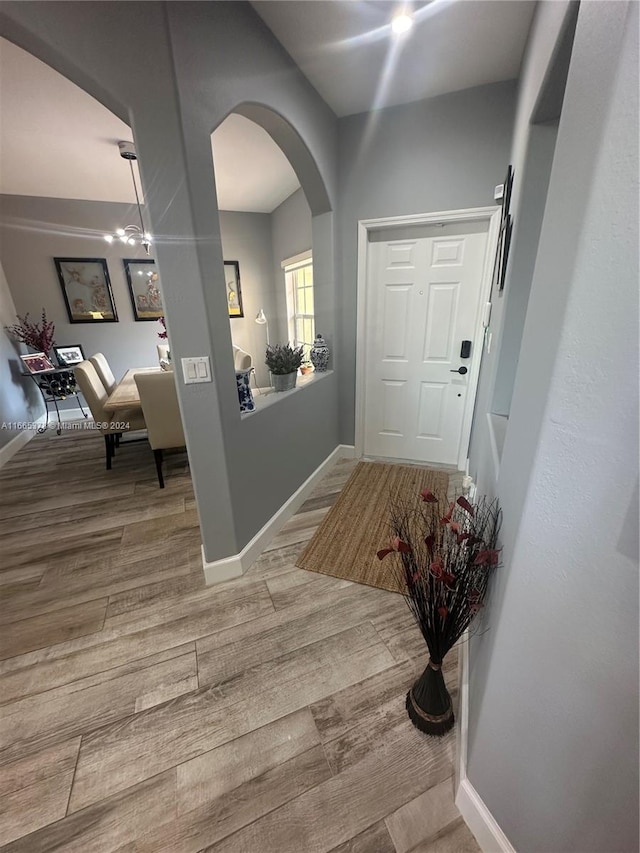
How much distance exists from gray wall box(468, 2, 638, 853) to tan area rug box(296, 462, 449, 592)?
→ 105 cm

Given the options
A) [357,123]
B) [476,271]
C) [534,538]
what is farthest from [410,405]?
[534,538]

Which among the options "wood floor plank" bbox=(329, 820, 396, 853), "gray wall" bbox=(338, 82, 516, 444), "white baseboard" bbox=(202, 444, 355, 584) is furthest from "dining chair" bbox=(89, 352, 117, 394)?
"wood floor plank" bbox=(329, 820, 396, 853)

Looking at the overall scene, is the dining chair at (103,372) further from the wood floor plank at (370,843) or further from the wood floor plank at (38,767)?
the wood floor plank at (370,843)

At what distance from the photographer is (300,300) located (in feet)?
14.5

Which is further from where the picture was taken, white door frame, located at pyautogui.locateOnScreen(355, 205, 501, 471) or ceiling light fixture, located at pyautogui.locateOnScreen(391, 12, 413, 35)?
white door frame, located at pyautogui.locateOnScreen(355, 205, 501, 471)

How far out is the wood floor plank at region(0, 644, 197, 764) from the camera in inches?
45.3

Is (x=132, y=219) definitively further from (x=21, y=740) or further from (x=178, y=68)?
(x=21, y=740)

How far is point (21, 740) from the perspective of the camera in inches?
44.9

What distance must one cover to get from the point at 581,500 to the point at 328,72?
8.39 ft

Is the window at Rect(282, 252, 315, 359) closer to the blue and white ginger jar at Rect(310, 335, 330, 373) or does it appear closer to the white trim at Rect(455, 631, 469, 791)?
the blue and white ginger jar at Rect(310, 335, 330, 373)

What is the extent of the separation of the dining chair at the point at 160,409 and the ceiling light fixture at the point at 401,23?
222 centimetres

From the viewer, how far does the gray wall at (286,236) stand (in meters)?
3.68

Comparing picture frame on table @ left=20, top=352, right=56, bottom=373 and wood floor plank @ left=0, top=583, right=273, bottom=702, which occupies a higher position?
picture frame on table @ left=20, top=352, right=56, bottom=373

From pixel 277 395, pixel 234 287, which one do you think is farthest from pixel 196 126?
pixel 234 287
